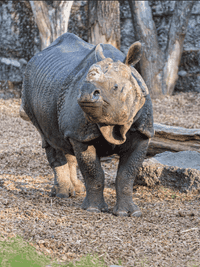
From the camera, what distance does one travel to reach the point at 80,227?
2811 mm

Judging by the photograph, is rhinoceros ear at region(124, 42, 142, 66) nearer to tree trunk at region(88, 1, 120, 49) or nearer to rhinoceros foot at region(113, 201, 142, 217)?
rhinoceros foot at region(113, 201, 142, 217)

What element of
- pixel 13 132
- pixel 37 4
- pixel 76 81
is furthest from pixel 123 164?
pixel 37 4

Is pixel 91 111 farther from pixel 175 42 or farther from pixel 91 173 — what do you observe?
pixel 175 42

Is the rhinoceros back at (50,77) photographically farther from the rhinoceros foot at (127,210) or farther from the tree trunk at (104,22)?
the tree trunk at (104,22)

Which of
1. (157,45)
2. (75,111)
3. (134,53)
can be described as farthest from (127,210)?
(157,45)

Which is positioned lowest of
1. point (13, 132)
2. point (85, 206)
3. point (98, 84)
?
point (13, 132)

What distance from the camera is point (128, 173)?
10.3ft

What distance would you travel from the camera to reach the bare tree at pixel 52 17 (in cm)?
792

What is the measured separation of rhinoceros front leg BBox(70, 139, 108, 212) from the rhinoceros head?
47 centimetres

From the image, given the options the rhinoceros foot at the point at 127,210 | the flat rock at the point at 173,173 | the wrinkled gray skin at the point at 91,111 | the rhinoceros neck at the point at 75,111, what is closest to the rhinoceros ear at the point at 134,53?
the wrinkled gray skin at the point at 91,111

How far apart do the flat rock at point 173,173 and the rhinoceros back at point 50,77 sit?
48.8 inches

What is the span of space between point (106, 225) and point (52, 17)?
6202 mm

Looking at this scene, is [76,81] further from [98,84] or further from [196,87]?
[196,87]

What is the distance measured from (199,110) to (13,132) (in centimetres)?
402
